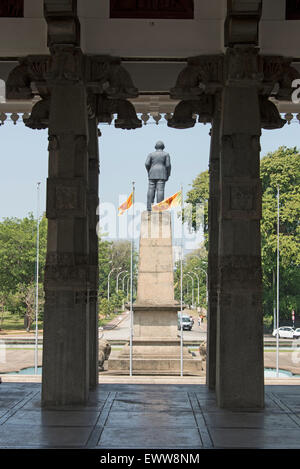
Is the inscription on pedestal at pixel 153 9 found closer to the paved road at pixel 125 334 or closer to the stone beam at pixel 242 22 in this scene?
the stone beam at pixel 242 22

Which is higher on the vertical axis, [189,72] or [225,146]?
[189,72]

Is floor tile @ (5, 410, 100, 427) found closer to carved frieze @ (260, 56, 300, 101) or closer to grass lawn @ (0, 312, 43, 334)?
carved frieze @ (260, 56, 300, 101)

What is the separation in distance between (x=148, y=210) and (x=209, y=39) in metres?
19.4

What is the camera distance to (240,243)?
504 inches

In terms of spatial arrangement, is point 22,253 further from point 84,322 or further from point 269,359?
point 84,322

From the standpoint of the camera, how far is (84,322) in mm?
12883

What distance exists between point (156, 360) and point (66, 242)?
68.6ft

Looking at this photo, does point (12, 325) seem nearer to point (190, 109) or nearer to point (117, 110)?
point (117, 110)

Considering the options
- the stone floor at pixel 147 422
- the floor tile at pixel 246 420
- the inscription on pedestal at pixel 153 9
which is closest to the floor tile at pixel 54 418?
the stone floor at pixel 147 422

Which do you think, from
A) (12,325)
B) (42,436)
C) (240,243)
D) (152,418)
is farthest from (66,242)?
(12,325)

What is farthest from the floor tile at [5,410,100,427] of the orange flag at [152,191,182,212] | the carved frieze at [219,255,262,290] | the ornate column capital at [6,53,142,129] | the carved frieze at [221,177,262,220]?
the orange flag at [152,191,182,212]

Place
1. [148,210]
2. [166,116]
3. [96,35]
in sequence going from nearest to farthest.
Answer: [96,35] → [166,116] → [148,210]

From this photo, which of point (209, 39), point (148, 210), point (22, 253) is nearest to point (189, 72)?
point (209, 39)

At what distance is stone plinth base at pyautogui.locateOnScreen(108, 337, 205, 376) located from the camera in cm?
3219
